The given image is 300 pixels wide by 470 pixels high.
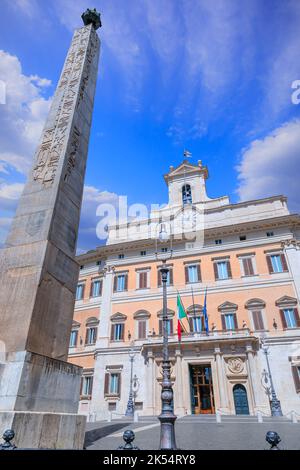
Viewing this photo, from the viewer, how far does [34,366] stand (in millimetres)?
3980

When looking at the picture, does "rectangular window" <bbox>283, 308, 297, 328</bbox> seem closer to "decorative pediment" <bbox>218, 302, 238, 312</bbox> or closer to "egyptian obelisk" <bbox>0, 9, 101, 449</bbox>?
"decorative pediment" <bbox>218, 302, 238, 312</bbox>

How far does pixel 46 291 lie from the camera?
4.75 metres

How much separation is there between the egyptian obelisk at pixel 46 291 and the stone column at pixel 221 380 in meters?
16.0

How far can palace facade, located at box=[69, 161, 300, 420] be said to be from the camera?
18500 millimetres

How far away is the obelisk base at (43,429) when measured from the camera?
135 inches

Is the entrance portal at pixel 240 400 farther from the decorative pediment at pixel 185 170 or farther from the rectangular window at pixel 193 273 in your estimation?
the decorative pediment at pixel 185 170

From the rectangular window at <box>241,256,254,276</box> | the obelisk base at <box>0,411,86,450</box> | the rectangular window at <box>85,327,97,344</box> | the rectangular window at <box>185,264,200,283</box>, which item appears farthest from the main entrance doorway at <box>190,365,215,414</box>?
the obelisk base at <box>0,411,86,450</box>

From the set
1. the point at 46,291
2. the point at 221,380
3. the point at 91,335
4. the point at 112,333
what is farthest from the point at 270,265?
the point at 46,291

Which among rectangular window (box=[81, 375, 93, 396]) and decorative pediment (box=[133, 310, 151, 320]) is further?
decorative pediment (box=[133, 310, 151, 320])

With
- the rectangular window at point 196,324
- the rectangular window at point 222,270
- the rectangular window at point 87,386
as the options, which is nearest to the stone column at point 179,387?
the rectangular window at point 196,324

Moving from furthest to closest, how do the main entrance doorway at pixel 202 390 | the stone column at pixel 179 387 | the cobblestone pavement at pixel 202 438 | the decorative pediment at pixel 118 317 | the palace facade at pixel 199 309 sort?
the decorative pediment at pixel 118 317, the main entrance doorway at pixel 202 390, the palace facade at pixel 199 309, the stone column at pixel 179 387, the cobblestone pavement at pixel 202 438

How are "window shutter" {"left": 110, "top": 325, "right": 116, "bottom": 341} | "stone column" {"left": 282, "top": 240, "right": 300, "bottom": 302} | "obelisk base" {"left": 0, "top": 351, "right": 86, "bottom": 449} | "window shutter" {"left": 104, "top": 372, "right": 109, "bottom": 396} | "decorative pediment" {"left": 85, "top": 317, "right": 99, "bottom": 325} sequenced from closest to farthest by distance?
"obelisk base" {"left": 0, "top": 351, "right": 86, "bottom": 449}
"stone column" {"left": 282, "top": 240, "right": 300, "bottom": 302}
"window shutter" {"left": 104, "top": 372, "right": 109, "bottom": 396}
"window shutter" {"left": 110, "top": 325, "right": 116, "bottom": 341}
"decorative pediment" {"left": 85, "top": 317, "right": 99, "bottom": 325}

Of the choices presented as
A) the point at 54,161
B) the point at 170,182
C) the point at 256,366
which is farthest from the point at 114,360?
the point at 54,161

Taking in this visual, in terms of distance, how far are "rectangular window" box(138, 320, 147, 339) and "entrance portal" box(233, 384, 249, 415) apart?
278 inches
